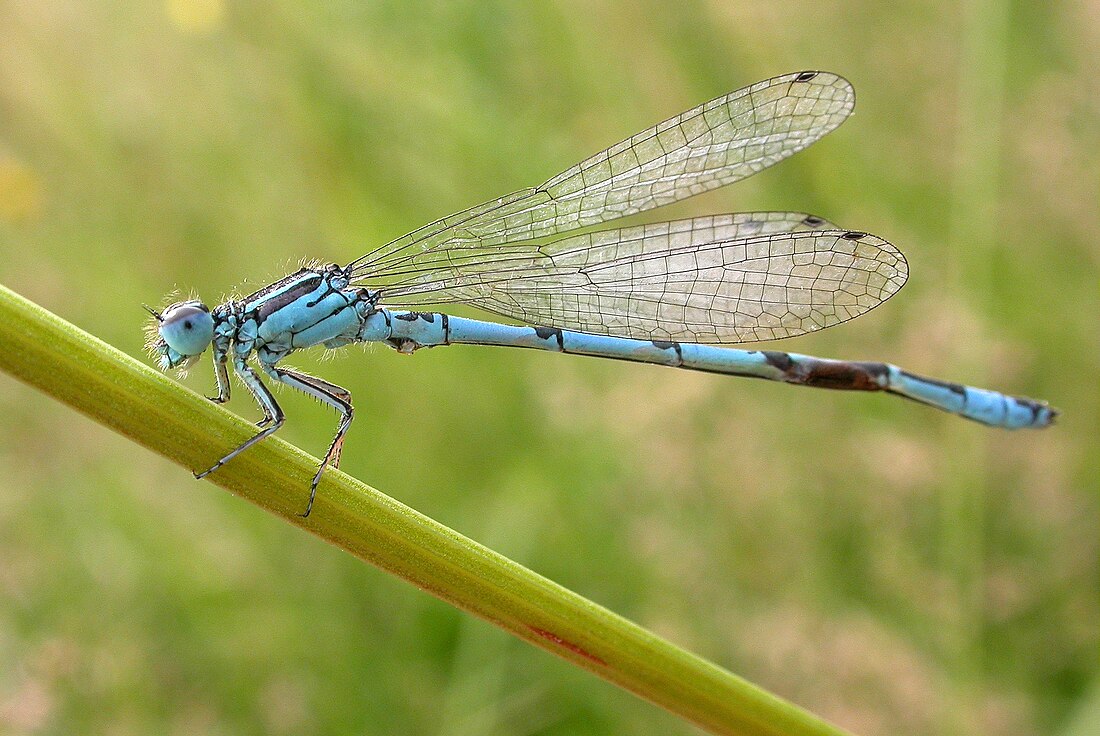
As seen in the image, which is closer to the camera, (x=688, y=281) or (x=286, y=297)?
(x=286, y=297)

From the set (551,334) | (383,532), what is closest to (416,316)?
(551,334)

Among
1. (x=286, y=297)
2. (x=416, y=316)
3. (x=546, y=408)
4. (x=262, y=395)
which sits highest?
(x=546, y=408)

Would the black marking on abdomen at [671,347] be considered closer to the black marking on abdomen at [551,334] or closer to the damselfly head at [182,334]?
the black marking on abdomen at [551,334]

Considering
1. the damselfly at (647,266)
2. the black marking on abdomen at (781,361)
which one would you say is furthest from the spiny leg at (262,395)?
the black marking on abdomen at (781,361)

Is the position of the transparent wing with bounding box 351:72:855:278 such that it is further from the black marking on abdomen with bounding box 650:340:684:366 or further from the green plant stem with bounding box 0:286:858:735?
the green plant stem with bounding box 0:286:858:735

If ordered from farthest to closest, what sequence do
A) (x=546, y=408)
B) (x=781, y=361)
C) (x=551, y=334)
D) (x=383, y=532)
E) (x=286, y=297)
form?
(x=546, y=408)
(x=781, y=361)
(x=551, y=334)
(x=286, y=297)
(x=383, y=532)

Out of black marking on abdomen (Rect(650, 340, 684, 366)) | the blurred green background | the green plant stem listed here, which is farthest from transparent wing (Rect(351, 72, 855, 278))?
the green plant stem

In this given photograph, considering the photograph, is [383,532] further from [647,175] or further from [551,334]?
[647,175]
